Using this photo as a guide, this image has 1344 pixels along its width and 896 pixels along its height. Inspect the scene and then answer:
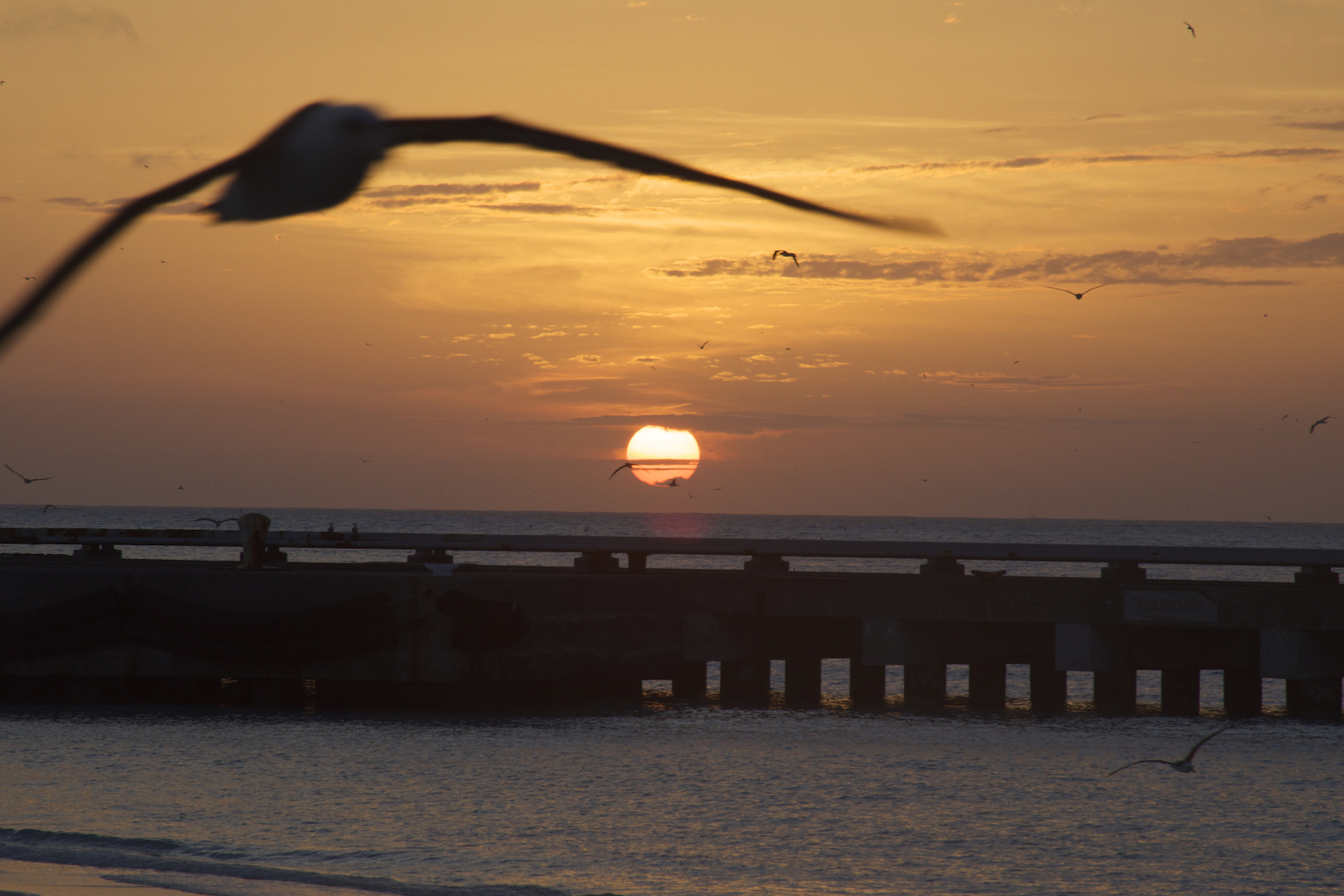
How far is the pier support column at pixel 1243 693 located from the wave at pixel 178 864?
1625 cm

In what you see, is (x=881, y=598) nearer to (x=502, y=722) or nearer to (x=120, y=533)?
(x=502, y=722)

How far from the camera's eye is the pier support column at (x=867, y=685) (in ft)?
83.1

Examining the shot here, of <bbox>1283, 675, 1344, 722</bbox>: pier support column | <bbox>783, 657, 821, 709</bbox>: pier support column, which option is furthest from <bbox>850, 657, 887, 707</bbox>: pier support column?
<bbox>1283, 675, 1344, 722</bbox>: pier support column

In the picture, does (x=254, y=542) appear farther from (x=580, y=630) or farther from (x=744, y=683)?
(x=744, y=683)

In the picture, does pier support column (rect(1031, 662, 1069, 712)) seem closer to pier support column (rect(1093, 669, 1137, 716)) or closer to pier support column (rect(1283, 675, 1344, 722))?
pier support column (rect(1093, 669, 1137, 716))

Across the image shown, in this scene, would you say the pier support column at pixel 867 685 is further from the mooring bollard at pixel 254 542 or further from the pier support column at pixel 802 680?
the mooring bollard at pixel 254 542

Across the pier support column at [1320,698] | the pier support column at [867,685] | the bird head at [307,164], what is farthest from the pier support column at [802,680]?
the bird head at [307,164]

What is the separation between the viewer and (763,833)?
1468 centimetres

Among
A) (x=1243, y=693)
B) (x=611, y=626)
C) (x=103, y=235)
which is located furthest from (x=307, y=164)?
(x=1243, y=693)

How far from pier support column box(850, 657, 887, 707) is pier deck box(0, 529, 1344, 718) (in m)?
0.24

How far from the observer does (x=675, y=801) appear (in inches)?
642

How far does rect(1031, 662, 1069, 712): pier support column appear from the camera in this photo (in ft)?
80.3

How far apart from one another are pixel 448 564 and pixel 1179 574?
7725cm

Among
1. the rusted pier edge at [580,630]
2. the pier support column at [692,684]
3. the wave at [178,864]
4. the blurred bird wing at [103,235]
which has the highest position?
the blurred bird wing at [103,235]
